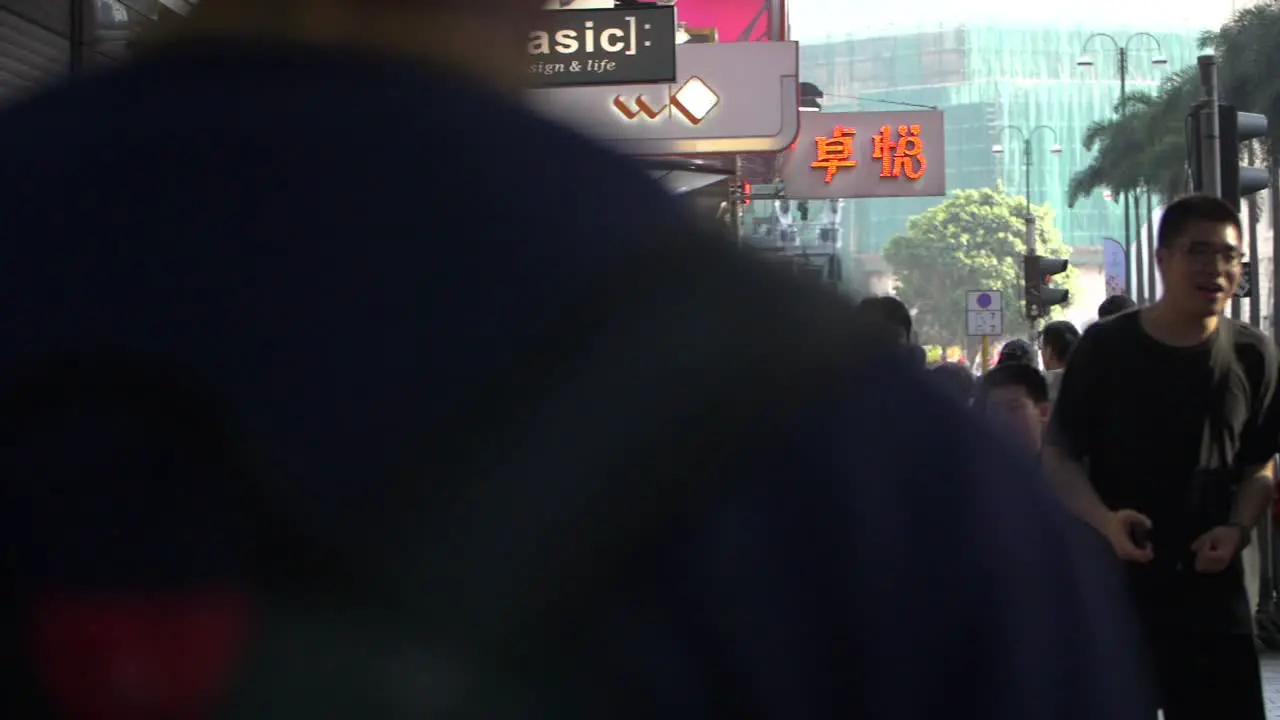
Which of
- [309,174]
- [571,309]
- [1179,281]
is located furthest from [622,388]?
[1179,281]

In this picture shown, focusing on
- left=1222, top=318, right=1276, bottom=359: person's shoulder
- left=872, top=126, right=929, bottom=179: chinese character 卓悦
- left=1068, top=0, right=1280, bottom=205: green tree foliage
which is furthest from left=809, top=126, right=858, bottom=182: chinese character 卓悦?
left=1068, top=0, right=1280, bottom=205: green tree foliage

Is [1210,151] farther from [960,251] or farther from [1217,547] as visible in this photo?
[960,251]

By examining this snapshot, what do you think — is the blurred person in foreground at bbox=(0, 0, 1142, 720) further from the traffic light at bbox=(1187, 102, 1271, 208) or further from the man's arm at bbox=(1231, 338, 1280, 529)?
the traffic light at bbox=(1187, 102, 1271, 208)

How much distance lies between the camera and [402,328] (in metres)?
0.66

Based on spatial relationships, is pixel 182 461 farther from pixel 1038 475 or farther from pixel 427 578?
pixel 1038 475

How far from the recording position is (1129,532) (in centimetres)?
362

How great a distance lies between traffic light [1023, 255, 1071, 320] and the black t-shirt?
22168 millimetres

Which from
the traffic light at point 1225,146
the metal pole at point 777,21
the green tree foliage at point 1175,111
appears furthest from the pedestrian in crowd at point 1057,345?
the green tree foliage at point 1175,111

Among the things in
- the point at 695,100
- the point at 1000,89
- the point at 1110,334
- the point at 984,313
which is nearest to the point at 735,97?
the point at 695,100

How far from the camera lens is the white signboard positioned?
96.6 ft

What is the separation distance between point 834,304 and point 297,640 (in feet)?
0.79

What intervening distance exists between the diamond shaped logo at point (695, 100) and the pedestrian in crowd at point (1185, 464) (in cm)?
680

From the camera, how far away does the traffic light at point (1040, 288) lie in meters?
25.7

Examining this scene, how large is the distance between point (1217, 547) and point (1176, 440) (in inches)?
9.5
